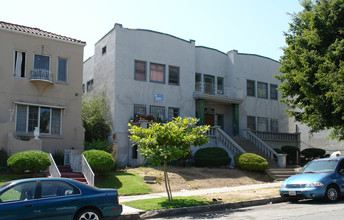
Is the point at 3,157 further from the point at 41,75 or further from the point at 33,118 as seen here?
the point at 41,75

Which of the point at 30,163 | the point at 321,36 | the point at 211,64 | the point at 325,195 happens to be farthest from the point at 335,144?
the point at 30,163

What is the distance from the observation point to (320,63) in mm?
17281

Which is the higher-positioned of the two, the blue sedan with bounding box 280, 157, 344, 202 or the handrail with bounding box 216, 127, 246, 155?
the handrail with bounding box 216, 127, 246, 155

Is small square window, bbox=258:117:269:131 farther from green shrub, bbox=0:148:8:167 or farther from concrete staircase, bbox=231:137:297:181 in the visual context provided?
green shrub, bbox=0:148:8:167

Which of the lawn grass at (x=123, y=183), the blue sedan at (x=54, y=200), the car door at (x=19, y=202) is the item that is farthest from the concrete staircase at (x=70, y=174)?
the car door at (x=19, y=202)

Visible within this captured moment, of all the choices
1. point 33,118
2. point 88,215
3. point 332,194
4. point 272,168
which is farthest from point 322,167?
point 33,118

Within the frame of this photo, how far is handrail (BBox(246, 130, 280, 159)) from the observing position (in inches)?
933

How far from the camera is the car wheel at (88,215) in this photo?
822 centimetres

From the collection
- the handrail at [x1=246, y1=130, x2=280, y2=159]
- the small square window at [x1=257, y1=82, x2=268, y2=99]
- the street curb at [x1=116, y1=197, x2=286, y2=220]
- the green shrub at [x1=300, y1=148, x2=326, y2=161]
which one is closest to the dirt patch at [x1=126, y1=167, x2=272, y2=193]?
the handrail at [x1=246, y1=130, x2=280, y2=159]

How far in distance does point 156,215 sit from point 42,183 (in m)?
3.92

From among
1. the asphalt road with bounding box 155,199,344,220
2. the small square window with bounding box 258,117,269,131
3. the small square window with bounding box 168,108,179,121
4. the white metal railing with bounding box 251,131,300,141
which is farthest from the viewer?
the small square window with bounding box 258,117,269,131

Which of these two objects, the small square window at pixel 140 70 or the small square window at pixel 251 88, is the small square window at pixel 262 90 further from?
the small square window at pixel 140 70

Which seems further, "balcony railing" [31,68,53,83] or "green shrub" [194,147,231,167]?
"green shrub" [194,147,231,167]

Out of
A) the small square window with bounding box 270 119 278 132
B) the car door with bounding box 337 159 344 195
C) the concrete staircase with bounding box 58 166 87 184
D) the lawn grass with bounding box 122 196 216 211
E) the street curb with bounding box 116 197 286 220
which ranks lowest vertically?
the street curb with bounding box 116 197 286 220
